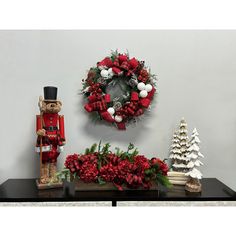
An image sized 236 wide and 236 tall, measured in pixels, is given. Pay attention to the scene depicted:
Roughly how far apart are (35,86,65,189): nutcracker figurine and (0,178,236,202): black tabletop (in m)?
0.11

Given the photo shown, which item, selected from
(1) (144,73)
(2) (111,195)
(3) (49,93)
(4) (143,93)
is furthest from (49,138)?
(1) (144,73)

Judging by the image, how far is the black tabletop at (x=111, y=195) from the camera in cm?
184

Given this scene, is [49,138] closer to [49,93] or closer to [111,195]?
[49,93]

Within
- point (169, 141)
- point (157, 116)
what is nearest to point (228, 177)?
point (169, 141)

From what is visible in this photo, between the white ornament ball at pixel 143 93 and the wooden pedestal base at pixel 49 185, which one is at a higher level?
the white ornament ball at pixel 143 93

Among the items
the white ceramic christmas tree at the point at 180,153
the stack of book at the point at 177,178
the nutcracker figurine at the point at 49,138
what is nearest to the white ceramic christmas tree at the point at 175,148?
the white ceramic christmas tree at the point at 180,153

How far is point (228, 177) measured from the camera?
2.50 metres

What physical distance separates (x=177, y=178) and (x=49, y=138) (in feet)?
3.71

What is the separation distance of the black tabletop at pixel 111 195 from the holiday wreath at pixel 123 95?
73 centimetres

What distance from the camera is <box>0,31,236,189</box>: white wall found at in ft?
8.04

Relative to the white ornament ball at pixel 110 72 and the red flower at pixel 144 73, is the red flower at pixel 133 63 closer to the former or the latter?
the red flower at pixel 144 73

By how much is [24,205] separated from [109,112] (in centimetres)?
105

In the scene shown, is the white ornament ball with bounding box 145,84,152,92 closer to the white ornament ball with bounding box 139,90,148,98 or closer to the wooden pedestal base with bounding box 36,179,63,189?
the white ornament ball with bounding box 139,90,148,98

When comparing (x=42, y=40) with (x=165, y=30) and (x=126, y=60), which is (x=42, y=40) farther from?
(x=165, y=30)
